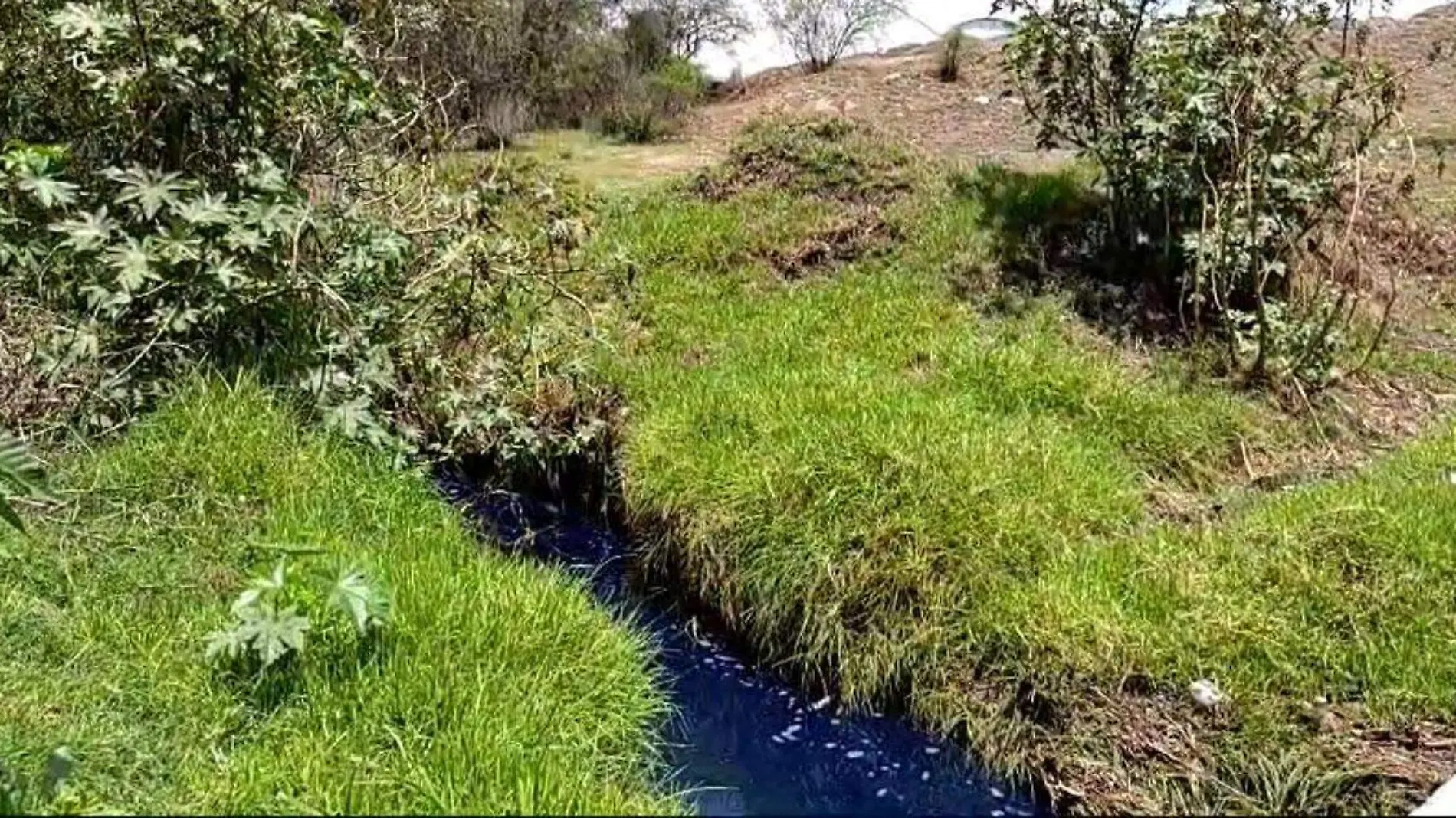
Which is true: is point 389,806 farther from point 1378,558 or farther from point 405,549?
point 1378,558

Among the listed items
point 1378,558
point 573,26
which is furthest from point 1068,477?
point 573,26

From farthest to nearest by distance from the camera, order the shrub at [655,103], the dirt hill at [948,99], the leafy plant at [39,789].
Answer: the shrub at [655,103] < the dirt hill at [948,99] < the leafy plant at [39,789]

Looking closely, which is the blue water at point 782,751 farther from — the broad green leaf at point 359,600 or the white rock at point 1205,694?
Answer: the broad green leaf at point 359,600

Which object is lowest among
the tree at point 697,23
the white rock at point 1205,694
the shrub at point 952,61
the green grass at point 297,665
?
the white rock at point 1205,694

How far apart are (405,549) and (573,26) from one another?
262 inches

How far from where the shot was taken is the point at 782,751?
10.3 feet

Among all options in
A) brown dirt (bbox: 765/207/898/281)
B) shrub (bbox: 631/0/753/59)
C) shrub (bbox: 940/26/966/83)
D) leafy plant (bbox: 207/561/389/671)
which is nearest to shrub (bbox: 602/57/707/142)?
shrub (bbox: 631/0/753/59)

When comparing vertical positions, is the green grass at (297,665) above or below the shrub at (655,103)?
below

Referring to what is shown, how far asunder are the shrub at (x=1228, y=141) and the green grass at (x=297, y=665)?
9.61ft

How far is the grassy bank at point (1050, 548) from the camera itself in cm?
287

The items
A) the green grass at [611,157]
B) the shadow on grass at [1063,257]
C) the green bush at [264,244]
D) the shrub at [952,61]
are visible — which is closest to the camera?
the green bush at [264,244]

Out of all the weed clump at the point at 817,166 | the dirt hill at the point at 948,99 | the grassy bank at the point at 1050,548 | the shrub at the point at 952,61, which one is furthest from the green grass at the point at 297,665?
the shrub at the point at 952,61

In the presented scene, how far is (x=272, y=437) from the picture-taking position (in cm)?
367

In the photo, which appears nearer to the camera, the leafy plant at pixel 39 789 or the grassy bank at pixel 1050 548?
the leafy plant at pixel 39 789
